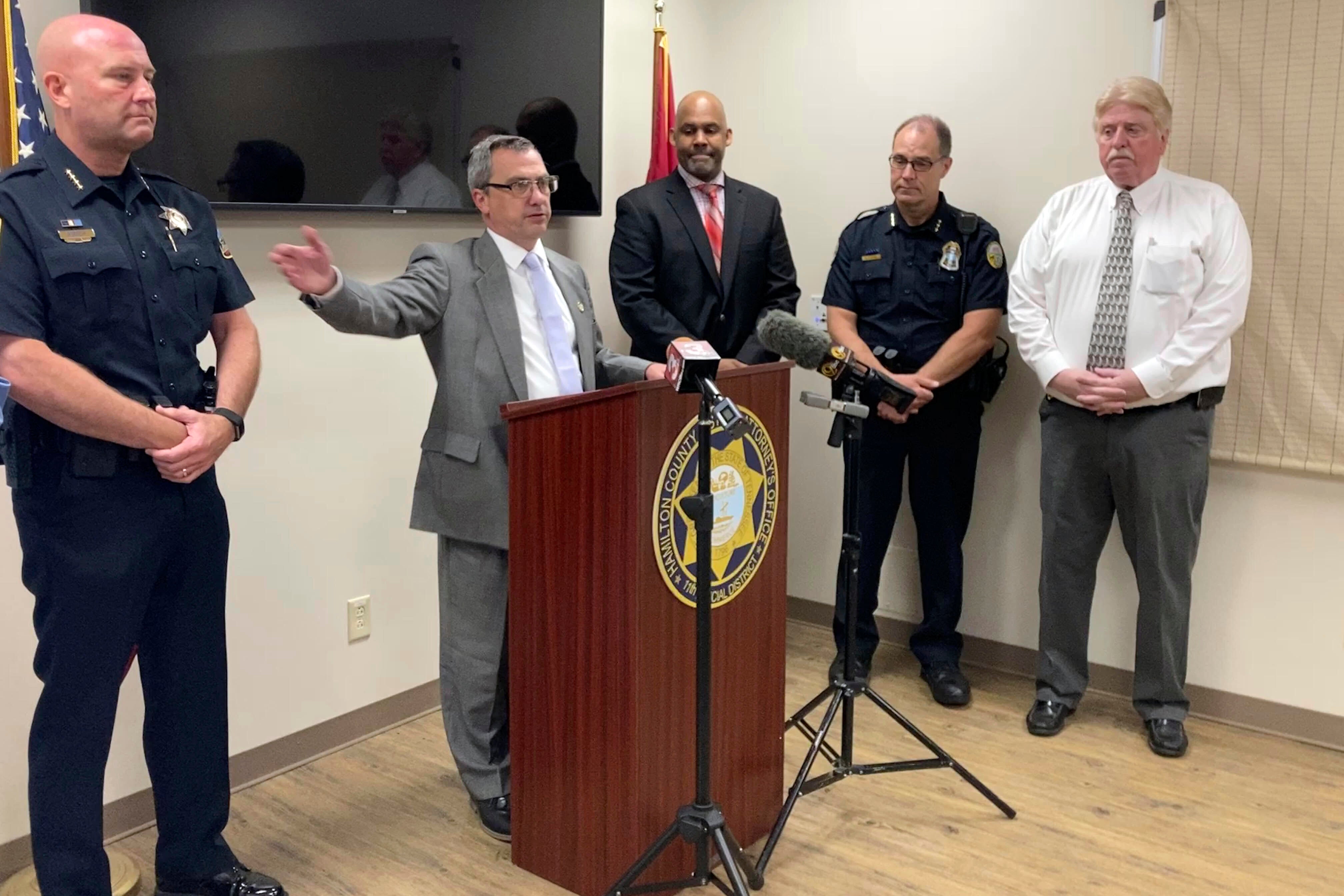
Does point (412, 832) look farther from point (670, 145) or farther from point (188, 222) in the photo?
point (670, 145)

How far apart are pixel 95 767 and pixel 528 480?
3.24 ft

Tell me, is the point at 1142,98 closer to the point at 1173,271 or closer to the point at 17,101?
the point at 1173,271

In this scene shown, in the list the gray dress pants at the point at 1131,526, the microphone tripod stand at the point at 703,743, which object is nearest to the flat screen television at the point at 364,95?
the microphone tripod stand at the point at 703,743

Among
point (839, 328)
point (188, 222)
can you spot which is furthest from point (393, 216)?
point (839, 328)

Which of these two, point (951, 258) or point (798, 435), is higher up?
point (951, 258)

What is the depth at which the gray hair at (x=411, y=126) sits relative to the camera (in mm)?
3047

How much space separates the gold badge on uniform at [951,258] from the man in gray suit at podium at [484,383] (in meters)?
1.39

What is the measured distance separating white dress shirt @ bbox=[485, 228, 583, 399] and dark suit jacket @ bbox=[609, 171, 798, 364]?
905mm

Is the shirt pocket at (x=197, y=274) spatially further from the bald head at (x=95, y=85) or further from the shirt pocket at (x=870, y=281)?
the shirt pocket at (x=870, y=281)

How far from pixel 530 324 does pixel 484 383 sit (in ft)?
0.62

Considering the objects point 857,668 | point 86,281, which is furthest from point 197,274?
point 857,668

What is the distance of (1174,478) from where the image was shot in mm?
3203

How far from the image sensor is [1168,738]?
10.5 feet

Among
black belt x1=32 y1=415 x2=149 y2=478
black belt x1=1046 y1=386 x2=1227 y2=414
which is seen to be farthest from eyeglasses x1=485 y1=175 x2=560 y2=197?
black belt x1=1046 y1=386 x2=1227 y2=414
